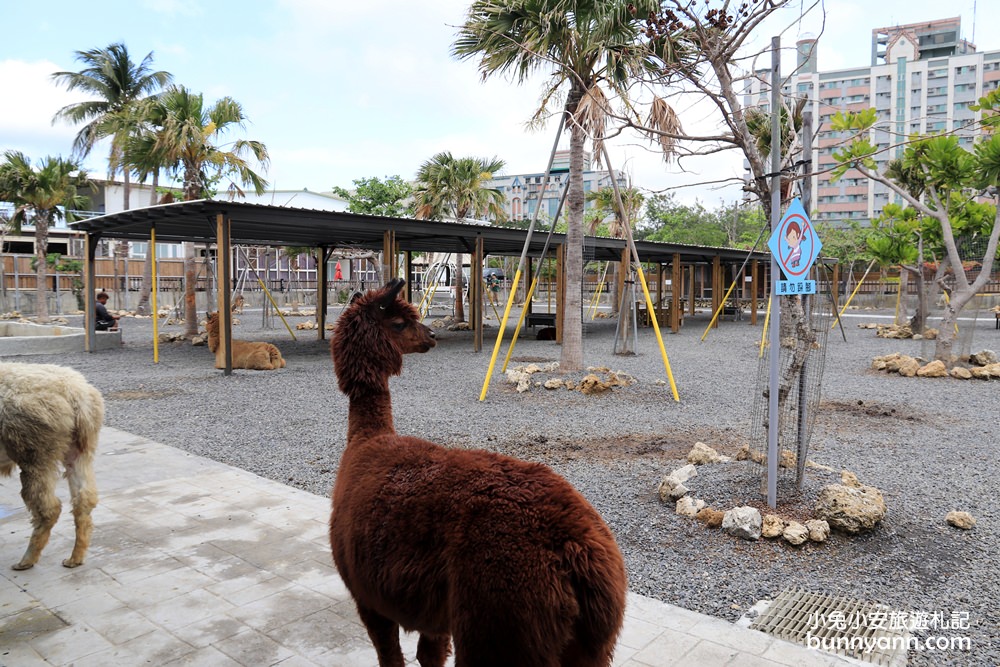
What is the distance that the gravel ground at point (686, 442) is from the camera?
3.99 m

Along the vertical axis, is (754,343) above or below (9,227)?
below

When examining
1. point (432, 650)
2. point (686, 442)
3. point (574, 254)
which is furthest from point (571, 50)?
point (432, 650)

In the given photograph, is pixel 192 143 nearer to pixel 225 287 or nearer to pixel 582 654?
pixel 225 287

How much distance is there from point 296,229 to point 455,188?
27.8ft

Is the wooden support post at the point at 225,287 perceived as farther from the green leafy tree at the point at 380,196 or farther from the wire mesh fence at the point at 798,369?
the green leafy tree at the point at 380,196

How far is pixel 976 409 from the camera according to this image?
948cm

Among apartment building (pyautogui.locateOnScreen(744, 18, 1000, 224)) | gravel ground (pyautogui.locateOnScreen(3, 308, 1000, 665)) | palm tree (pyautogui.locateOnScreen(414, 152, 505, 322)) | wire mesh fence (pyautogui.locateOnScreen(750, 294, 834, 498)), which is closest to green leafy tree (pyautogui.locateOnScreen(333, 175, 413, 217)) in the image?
palm tree (pyautogui.locateOnScreen(414, 152, 505, 322))

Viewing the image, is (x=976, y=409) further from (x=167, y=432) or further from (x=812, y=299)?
(x=167, y=432)

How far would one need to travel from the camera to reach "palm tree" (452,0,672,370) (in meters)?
10.3

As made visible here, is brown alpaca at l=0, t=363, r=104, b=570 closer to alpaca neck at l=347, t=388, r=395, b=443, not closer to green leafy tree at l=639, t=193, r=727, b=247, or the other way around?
alpaca neck at l=347, t=388, r=395, b=443

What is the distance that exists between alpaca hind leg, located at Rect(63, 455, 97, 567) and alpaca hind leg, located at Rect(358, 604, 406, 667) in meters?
2.62

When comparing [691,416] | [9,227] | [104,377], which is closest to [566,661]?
[691,416]

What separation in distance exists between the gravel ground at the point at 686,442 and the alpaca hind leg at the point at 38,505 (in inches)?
86.6

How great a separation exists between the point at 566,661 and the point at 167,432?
7.83 metres
